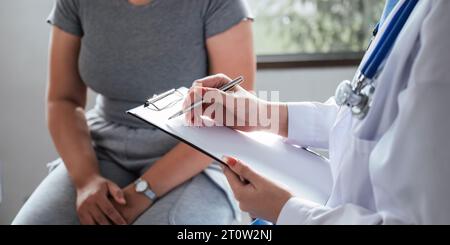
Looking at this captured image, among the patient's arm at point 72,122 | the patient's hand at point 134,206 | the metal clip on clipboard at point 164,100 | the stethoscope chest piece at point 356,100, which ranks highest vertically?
the stethoscope chest piece at point 356,100

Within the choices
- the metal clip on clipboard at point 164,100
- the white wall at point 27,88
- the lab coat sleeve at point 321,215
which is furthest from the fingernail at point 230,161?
the white wall at point 27,88

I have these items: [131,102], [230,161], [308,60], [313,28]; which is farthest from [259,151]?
[313,28]

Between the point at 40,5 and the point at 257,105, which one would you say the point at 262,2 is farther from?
the point at 257,105

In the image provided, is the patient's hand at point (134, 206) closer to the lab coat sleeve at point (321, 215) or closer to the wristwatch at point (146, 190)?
the wristwatch at point (146, 190)

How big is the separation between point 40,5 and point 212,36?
1.03 metres

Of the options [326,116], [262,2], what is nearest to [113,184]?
[326,116]

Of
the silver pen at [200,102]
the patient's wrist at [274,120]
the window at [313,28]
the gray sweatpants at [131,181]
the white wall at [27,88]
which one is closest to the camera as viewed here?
the silver pen at [200,102]

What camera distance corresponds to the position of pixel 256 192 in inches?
33.2

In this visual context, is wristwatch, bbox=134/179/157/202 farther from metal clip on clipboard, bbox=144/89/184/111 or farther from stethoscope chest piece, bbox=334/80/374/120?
stethoscope chest piece, bbox=334/80/374/120

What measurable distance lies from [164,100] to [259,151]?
0.24 metres

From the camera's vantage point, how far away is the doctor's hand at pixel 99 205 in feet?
4.00

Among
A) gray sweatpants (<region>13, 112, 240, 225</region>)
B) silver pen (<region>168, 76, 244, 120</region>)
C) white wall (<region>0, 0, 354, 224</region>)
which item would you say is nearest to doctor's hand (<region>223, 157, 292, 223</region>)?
silver pen (<region>168, 76, 244, 120</region>)

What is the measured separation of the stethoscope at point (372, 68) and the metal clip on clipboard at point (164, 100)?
40 centimetres
